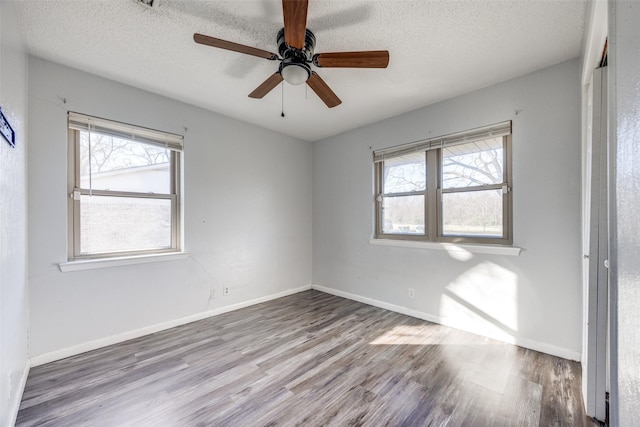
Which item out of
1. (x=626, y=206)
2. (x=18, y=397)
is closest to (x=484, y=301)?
(x=626, y=206)

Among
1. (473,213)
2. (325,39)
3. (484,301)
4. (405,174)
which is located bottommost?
(484,301)

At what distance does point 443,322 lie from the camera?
2.99m

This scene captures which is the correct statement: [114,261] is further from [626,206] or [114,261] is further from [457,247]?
[457,247]

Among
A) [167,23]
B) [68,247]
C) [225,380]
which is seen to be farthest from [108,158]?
[225,380]

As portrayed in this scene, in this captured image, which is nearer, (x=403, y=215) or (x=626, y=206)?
(x=626, y=206)

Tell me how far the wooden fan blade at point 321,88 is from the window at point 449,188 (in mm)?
1440

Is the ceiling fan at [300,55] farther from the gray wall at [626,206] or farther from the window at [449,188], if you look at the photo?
the window at [449,188]

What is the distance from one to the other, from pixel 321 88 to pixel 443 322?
2.74 metres

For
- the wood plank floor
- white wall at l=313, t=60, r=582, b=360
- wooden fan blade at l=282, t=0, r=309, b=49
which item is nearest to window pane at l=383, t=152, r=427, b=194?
white wall at l=313, t=60, r=582, b=360

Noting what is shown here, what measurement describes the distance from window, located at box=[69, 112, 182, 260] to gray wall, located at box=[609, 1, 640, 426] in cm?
337

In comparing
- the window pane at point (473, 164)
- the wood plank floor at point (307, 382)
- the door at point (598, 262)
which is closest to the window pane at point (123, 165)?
the wood plank floor at point (307, 382)

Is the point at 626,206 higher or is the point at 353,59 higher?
the point at 353,59

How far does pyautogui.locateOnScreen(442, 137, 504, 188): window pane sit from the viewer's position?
273 centimetres

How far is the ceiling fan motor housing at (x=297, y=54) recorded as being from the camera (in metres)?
1.76
